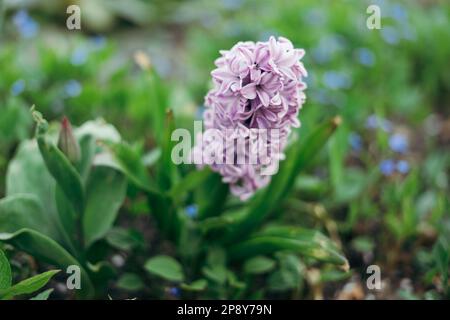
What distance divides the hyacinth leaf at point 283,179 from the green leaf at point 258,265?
0.12 metres

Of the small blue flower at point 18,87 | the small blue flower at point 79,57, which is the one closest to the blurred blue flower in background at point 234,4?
the small blue flower at point 79,57

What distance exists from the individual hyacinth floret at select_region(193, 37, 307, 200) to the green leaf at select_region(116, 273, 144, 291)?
24.8 inches

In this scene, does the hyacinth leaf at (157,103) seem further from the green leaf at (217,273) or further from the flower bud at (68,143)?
the green leaf at (217,273)

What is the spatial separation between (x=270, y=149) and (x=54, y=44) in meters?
2.53

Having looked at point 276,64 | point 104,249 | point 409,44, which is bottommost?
point 104,249

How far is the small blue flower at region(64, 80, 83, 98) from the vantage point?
9.45 ft

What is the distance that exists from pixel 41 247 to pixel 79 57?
1388 mm

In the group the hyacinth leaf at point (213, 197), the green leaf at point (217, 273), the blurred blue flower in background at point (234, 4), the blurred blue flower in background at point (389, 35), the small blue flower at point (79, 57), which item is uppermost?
the blurred blue flower in background at point (234, 4)

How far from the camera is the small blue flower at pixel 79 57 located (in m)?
3.06

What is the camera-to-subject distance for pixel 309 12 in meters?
3.80

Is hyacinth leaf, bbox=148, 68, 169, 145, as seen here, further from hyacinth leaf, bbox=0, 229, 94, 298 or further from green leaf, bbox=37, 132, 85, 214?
hyacinth leaf, bbox=0, 229, 94, 298

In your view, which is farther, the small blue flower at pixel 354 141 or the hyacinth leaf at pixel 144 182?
the small blue flower at pixel 354 141
